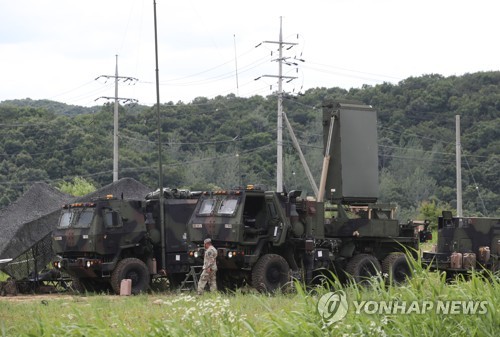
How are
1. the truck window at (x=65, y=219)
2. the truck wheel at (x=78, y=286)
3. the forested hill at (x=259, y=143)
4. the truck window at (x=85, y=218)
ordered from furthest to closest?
the forested hill at (x=259, y=143) < the truck wheel at (x=78, y=286) < the truck window at (x=65, y=219) < the truck window at (x=85, y=218)

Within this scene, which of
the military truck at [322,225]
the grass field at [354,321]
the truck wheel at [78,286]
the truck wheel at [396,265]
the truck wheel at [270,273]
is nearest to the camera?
the grass field at [354,321]

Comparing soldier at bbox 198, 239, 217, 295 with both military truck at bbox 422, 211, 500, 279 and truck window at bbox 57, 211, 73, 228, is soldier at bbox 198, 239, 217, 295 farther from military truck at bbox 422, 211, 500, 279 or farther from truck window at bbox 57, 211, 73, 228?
military truck at bbox 422, 211, 500, 279

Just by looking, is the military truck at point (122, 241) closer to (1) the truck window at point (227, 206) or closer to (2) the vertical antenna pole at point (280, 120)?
(1) the truck window at point (227, 206)

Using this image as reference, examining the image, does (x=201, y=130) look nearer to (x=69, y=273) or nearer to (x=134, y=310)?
(x=69, y=273)

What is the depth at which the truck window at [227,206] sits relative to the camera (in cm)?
2334

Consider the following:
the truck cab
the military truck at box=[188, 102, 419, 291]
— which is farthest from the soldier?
the truck cab

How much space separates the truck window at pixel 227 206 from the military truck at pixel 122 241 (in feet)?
9.68

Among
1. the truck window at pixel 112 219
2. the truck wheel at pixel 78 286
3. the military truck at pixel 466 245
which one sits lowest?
the truck wheel at pixel 78 286

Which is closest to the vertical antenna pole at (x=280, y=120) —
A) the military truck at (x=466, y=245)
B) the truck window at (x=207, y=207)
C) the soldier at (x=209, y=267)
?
the military truck at (x=466, y=245)

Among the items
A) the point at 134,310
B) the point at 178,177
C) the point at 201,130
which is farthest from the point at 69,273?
the point at 201,130

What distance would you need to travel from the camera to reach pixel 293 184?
6297 centimetres

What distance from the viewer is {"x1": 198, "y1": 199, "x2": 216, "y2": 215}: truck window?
23.8 m

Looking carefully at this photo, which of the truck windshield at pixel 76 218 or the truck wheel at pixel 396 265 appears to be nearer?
the truck windshield at pixel 76 218

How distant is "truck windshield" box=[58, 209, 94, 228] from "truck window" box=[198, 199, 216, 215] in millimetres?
2922
